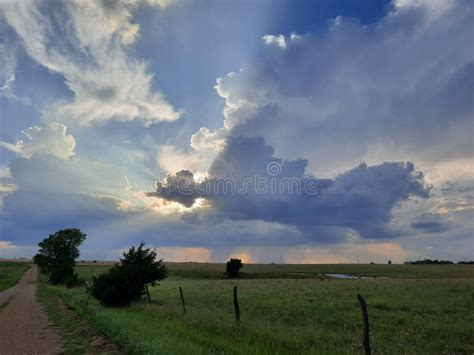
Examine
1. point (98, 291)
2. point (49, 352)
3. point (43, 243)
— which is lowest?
point (49, 352)

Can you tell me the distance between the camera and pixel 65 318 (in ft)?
70.7

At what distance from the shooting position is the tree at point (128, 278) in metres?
25.8

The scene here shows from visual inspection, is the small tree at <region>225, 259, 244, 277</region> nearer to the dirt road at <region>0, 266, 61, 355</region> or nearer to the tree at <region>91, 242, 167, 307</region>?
the tree at <region>91, 242, 167, 307</region>

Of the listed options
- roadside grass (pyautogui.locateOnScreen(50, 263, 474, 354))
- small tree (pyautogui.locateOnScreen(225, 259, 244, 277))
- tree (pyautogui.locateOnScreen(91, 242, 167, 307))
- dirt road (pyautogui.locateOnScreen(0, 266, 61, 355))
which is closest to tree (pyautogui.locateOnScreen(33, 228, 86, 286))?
small tree (pyautogui.locateOnScreen(225, 259, 244, 277))

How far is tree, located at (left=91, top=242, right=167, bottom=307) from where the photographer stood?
25781 mm

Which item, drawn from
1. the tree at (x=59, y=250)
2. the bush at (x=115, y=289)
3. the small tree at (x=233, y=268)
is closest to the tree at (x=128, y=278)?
the bush at (x=115, y=289)

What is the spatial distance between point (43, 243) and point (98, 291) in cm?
7672

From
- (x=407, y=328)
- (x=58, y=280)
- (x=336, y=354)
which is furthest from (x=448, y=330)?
(x=58, y=280)

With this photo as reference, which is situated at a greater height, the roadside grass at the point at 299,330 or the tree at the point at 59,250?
the tree at the point at 59,250

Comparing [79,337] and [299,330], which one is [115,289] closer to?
[79,337]

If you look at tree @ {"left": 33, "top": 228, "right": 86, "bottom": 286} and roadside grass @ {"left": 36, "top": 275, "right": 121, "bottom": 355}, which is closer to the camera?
roadside grass @ {"left": 36, "top": 275, "right": 121, "bottom": 355}

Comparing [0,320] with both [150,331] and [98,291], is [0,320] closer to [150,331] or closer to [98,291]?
[98,291]

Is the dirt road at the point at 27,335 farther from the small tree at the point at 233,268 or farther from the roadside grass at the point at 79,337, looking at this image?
the small tree at the point at 233,268

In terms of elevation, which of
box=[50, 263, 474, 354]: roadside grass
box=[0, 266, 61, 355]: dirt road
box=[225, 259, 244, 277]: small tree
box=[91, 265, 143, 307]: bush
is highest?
box=[225, 259, 244, 277]: small tree
